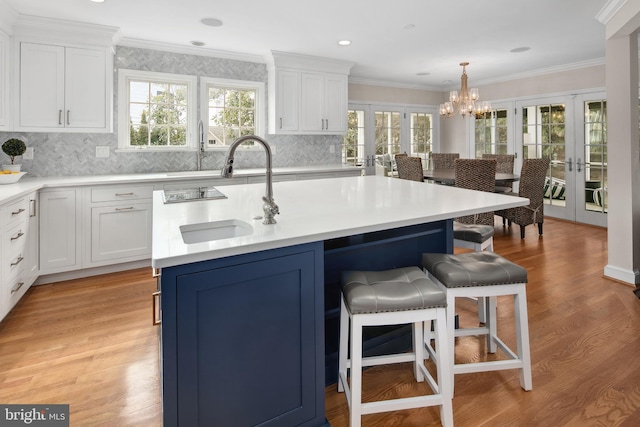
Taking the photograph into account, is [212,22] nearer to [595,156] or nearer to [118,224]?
[118,224]

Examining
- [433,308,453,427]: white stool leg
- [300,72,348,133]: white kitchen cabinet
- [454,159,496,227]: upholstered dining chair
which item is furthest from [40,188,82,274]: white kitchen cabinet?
[454,159,496,227]: upholstered dining chair

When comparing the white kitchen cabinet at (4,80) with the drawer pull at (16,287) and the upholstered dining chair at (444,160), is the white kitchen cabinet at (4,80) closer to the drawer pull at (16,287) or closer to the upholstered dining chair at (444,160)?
the drawer pull at (16,287)

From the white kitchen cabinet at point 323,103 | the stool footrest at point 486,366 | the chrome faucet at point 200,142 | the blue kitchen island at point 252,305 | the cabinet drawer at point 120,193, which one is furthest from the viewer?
the white kitchen cabinet at point 323,103

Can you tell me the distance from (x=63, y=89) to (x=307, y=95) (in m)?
2.79

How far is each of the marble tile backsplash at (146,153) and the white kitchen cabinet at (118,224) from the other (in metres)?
0.71

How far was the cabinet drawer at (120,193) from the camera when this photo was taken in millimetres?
3662

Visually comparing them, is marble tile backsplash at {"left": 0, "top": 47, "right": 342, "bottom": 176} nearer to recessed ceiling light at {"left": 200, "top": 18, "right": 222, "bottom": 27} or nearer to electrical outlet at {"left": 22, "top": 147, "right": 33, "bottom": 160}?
electrical outlet at {"left": 22, "top": 147, "right": 33, "bottom": 160}

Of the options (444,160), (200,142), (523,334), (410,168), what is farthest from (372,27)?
(523,334)

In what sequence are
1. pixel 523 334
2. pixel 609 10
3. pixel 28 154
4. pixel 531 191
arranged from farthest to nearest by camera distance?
pixel 531 191 < pixel 28 154 < pixel 609 10 < pixel 523 334

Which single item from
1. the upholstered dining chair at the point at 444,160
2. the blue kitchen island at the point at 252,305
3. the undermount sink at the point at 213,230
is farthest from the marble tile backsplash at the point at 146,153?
the undermount sink at the point at 213,230

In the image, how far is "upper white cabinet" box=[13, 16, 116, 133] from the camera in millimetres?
3568

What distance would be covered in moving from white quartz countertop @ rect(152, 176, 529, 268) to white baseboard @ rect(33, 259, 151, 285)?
1848mm

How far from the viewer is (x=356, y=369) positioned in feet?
4.95

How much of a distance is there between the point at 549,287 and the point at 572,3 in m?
2.55
